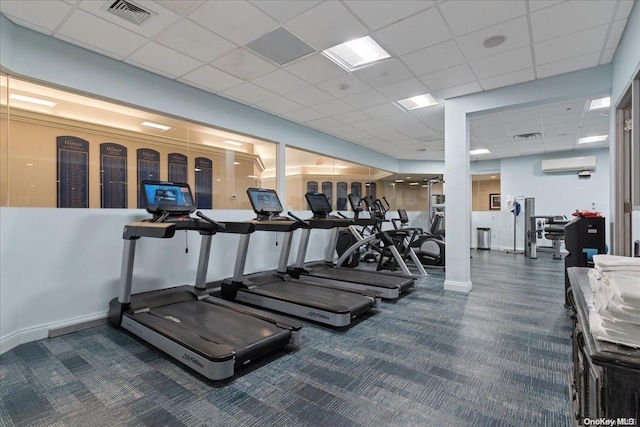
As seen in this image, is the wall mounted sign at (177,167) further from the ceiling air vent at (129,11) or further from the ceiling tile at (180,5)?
the ceiling tile at (180,5)

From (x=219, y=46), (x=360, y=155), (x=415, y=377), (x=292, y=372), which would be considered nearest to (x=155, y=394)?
(x=292, y=372)

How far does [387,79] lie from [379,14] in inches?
58.7

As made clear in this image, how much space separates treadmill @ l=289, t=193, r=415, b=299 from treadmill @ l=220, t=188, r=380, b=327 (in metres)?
0.35

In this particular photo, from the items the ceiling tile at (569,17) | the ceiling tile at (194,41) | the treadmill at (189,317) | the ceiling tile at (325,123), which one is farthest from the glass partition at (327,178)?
the ceiling tile at (569,17)

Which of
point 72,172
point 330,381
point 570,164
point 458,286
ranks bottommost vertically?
point 330,381

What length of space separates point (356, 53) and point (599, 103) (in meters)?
4.59

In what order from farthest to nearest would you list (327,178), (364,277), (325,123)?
(327,178) < (325,123) < (364,277)

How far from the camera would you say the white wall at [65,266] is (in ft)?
9.91

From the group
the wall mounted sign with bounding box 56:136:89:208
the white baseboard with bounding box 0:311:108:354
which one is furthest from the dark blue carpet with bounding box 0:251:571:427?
the wall mounted sign with bounding box 56:136:89:208

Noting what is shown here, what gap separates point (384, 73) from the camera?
4191 millimetres

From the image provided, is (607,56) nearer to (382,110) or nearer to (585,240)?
(585,240)

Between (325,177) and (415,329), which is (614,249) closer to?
(415,329)

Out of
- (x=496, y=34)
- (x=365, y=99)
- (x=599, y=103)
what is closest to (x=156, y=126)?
(x=365, y=99)

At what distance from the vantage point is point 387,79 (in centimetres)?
438
